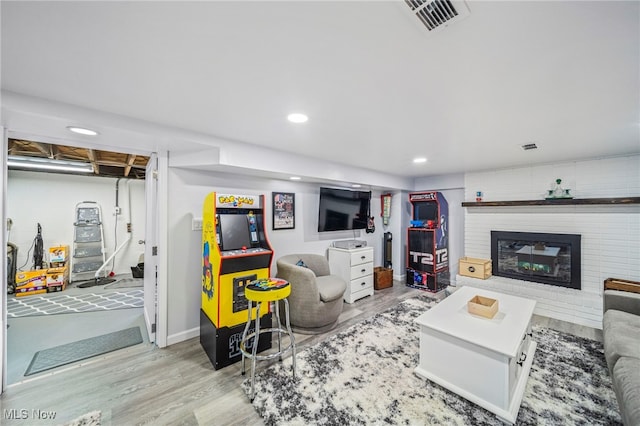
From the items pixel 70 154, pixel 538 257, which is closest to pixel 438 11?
pixel 538 257

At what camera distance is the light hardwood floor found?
1683 mm

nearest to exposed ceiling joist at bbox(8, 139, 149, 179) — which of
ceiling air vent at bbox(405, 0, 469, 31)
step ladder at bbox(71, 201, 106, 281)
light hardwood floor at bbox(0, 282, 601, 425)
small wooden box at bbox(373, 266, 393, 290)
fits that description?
step ladder at bbox(71, 201, 106, 281)

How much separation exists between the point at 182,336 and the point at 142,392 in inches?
30.6

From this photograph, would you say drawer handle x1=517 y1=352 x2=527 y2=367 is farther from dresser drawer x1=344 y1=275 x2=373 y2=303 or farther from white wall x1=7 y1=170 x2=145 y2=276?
white wall x1=7 y1=170 x2=145 y2=276

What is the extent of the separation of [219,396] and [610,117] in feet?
12.0

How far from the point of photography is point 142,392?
190 centimetres

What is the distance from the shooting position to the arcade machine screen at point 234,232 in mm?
2393

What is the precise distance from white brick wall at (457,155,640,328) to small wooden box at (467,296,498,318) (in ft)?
5.87

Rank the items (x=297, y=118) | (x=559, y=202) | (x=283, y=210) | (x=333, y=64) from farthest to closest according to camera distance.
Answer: (x=283, y=210), (x=559, y=202), (x=297, y=118), (x=333, y=64)

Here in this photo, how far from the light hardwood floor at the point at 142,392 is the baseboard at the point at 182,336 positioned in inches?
3.6

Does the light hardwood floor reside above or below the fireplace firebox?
below

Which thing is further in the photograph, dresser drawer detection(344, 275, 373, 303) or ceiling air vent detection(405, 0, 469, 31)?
dresser drawer detection(344, 275, 373, 303)

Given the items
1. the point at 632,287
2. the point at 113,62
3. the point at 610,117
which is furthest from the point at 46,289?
the point at 632,287

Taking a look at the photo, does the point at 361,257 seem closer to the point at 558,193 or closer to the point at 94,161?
the point at 558,193
